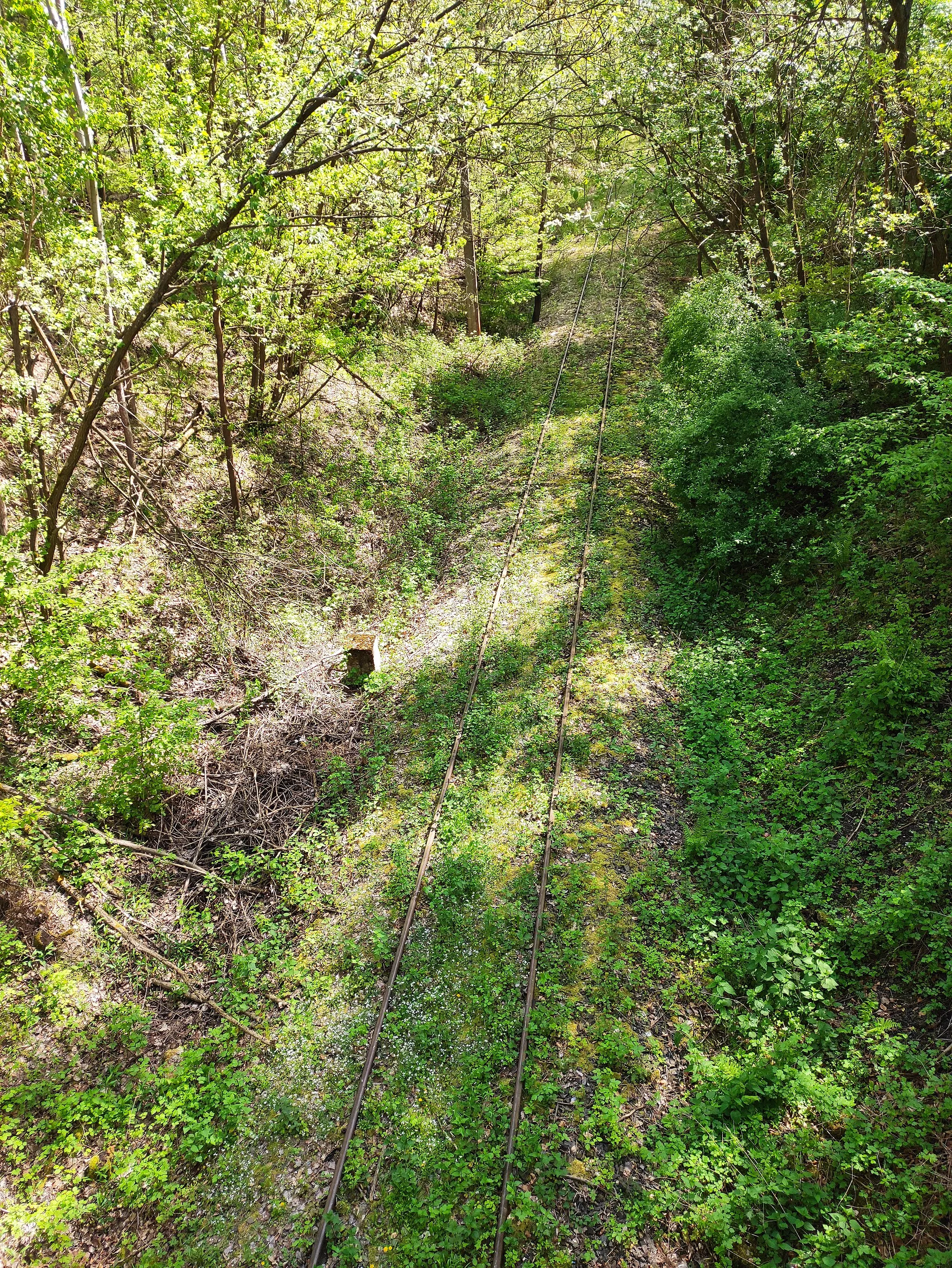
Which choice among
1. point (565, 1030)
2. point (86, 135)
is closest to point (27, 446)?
point (86, 135)

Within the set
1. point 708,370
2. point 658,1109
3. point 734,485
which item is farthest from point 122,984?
point 708,370

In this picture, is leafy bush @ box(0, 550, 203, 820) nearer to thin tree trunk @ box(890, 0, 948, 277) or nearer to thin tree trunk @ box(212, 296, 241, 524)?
thin tree trunk @ box(212, 296, 241, 524)

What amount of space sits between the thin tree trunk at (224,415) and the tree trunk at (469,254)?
26.5 ft

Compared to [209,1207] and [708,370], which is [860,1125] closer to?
[209,1207]

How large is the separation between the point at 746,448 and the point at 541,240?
12.7 metres

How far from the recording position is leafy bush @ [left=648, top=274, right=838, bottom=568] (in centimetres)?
984

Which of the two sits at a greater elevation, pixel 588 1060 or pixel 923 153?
pixel 923 153

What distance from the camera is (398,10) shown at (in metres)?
12.1

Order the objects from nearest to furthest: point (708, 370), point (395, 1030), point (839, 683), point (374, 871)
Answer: point (395, 1030) < point (374, 871) < point (839, 683) < point (708, 370)

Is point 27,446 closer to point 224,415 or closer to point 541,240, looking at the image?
point 224,415

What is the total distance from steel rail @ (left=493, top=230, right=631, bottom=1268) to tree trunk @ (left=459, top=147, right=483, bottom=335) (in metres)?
8.40

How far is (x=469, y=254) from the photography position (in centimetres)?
1845

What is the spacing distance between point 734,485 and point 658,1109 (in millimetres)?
8774

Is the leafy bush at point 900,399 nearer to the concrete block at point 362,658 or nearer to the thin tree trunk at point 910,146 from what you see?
the thin tree trunk at point 910,146
